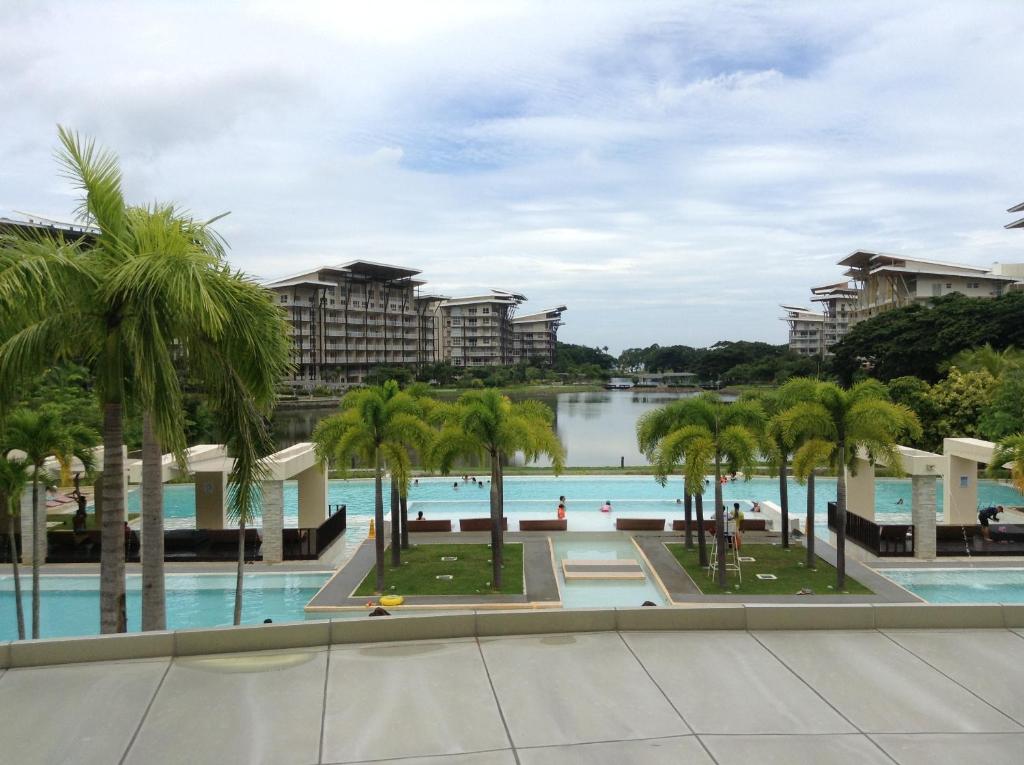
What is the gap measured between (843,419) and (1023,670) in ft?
35.3

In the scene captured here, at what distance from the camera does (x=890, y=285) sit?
77625 millimetres

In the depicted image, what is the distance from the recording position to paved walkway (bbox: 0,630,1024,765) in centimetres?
527

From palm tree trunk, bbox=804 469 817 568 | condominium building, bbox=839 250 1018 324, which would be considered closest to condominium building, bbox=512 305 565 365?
condominium building, bbox=839 250 1018 324

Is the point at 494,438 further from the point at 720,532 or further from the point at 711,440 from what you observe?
the point at 720,532

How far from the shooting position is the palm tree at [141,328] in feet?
25.8

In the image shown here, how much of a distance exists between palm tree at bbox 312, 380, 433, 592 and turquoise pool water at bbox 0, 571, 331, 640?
8.06 ft

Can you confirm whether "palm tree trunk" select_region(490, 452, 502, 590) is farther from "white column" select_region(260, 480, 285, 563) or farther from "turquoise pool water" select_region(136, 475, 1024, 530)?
"turquoise pool water" select_region(136, 475, 1024, 530)

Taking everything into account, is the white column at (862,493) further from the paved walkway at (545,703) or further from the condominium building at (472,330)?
the condominium building at (472,330)

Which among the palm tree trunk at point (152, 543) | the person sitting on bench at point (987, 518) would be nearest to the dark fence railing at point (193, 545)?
the palm tree trunk at point (152, 543)

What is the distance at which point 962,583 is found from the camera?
18234 millimetres

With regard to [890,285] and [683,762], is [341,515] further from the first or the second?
[890,285]

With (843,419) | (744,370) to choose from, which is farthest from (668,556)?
(744,370)

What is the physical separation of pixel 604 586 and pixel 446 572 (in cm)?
361

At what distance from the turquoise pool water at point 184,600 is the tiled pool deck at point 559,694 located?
9820 mm
